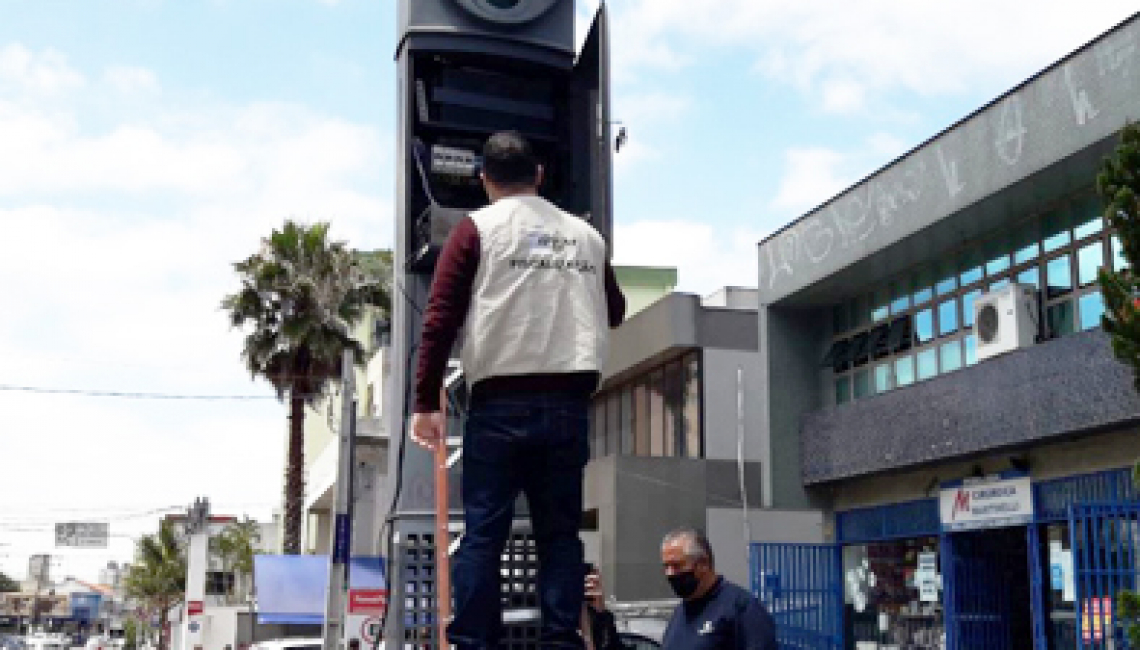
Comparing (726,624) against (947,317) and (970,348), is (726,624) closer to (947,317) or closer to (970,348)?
(970,348)

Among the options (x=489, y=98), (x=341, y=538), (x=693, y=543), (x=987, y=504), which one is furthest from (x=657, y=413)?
(x=693, y=543)

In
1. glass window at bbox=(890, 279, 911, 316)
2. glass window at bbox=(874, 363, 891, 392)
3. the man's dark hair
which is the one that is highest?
glass window at bbox=(890, 279, 911, 316)

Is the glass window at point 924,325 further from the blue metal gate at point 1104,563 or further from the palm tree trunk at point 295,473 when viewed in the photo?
the palm tree trunk at point 295,473

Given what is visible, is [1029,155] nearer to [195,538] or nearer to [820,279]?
[820,279]

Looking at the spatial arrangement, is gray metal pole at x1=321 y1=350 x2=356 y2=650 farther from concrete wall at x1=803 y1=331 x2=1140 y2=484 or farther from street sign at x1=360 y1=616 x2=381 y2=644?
concrete wall at x1=803 y1=331 x2=1140 y2=484

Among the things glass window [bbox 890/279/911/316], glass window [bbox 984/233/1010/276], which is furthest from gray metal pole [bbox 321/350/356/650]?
glass window [bbox 890/279/911/316]

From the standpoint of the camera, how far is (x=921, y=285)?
1808 cm

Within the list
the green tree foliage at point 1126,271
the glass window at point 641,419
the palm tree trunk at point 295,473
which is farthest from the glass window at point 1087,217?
the palm tree trunk at point 295,473

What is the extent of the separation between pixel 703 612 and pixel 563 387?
1.24m

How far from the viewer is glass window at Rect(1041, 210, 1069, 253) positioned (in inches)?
607

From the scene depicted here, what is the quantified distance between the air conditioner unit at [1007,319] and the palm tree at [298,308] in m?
18.7

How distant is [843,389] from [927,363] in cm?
259

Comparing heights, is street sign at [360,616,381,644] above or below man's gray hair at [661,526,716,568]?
below

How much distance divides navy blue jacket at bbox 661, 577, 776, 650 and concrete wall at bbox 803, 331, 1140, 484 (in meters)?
10.1
